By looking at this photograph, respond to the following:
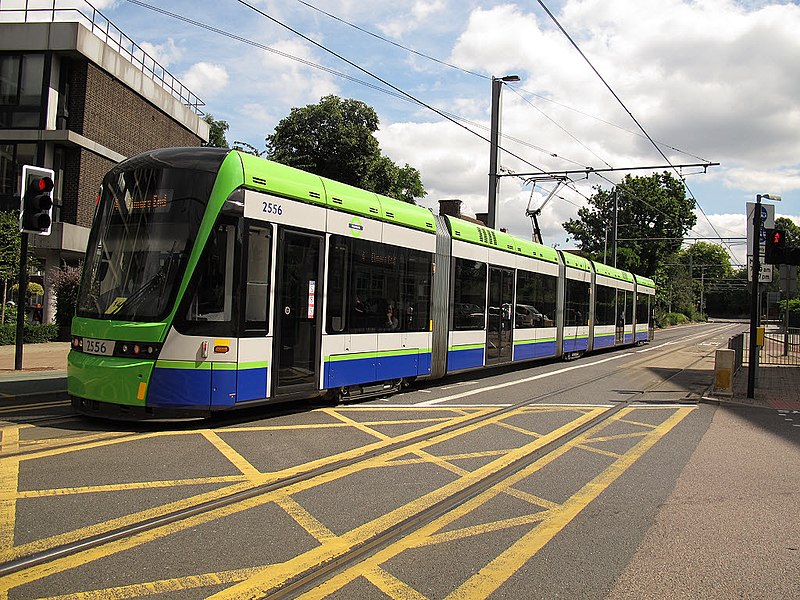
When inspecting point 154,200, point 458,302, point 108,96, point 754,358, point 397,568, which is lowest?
point 397,568

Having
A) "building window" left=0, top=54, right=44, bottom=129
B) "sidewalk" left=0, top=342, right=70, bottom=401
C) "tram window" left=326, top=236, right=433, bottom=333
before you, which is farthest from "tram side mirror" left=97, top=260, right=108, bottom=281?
"building window" left=0, top=54, right=44, bottom=129

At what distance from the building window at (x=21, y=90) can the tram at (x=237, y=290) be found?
20087mm

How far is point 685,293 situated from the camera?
8225 cm

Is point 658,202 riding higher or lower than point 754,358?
higher

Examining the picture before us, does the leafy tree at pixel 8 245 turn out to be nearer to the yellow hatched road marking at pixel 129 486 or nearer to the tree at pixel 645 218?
the yellow hatched road marking at pixel 129 486

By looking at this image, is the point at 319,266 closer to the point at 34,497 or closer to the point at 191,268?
the point at 191,268

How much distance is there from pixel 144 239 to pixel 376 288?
381 cm

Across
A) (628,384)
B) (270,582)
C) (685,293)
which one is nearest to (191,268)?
(270,582)

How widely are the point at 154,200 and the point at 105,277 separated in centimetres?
113

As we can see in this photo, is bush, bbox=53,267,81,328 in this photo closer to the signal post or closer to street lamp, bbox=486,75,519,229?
the signal post

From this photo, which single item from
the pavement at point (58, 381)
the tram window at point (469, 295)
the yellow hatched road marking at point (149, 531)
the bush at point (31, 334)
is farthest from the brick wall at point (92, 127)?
the yellow hatched road marking at point (149, 531)

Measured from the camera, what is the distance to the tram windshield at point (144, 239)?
25.3 ft

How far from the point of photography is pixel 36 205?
12461 millimetres

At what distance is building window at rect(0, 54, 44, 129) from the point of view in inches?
986
